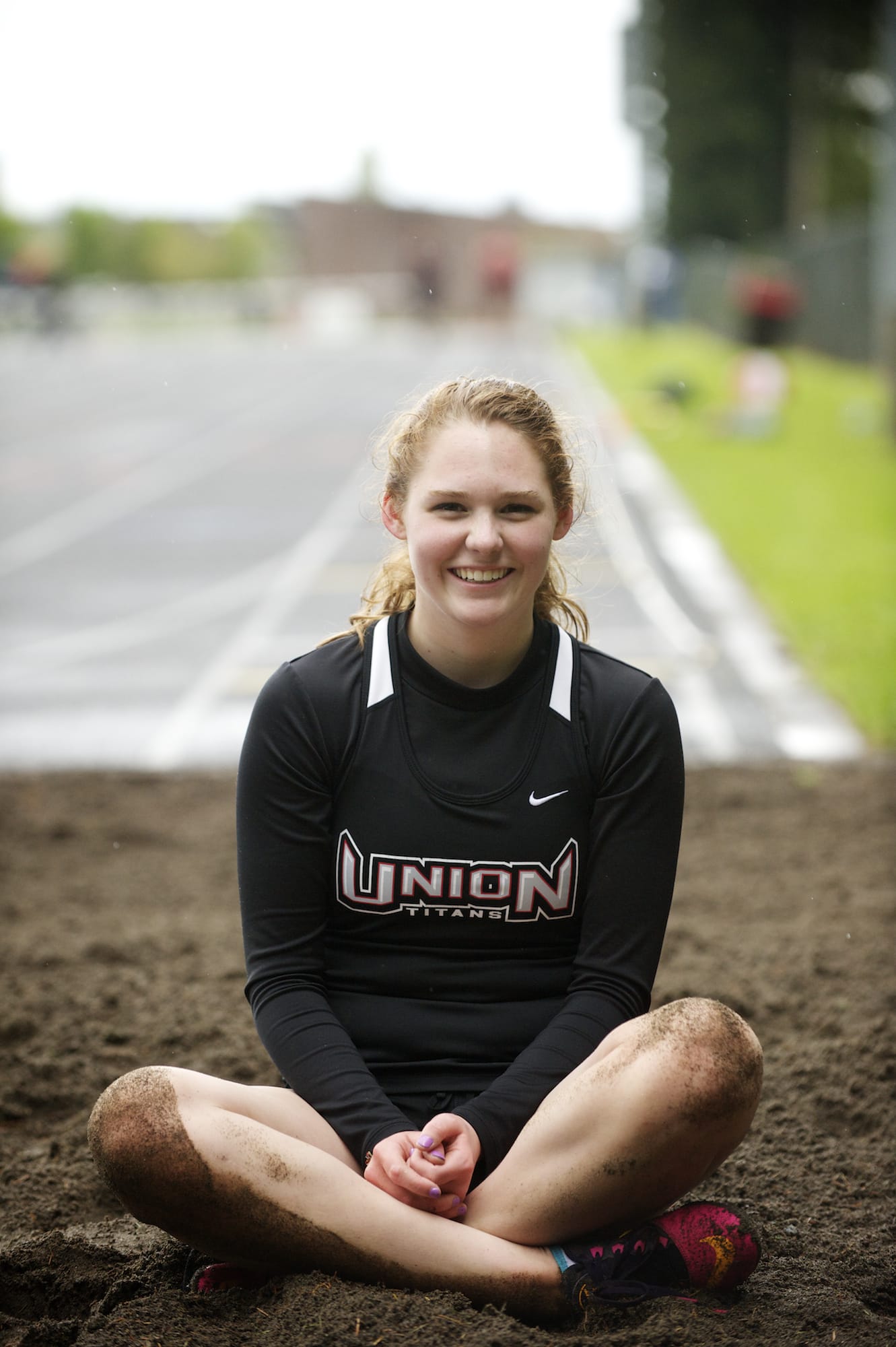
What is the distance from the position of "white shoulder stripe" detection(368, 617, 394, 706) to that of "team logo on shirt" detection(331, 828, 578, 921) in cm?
22

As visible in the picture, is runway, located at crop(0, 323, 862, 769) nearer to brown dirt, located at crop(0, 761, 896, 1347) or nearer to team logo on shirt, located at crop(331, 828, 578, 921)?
team logo on shirt, located at crop(331, 828, 578, 921)

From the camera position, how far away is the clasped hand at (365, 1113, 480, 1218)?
2.06 metres

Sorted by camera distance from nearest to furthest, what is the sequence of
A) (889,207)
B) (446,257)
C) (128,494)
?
(446,257)
(889,207)
(128,494)

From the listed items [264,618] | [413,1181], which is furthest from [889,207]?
[413,1181]

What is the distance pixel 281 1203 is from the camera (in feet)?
6.86

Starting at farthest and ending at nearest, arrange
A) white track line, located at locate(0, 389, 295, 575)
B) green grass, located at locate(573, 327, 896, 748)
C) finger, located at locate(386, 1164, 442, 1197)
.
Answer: white track line, located at locate(0, 389, 295, 575) < green grass, located at locate(573, 327, 896, 748) < finger, located at locate(386, 1164, 442, 1197)

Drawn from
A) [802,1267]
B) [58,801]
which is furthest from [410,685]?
[58,801]

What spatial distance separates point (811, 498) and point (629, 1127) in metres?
9.95

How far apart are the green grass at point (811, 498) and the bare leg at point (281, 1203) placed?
14.3 feet

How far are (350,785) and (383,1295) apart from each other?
0.73 meters

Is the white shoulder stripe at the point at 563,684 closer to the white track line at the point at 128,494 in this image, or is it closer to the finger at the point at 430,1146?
the finger at the point at 430,1146

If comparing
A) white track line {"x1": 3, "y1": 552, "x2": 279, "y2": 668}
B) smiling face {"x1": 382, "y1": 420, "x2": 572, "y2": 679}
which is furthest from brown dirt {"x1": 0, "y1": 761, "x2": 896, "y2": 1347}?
white track line {"x1": 3, "y1": 552, "x2": 279, "y2": 668}

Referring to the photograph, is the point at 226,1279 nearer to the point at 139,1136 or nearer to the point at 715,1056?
the point at 139,1136

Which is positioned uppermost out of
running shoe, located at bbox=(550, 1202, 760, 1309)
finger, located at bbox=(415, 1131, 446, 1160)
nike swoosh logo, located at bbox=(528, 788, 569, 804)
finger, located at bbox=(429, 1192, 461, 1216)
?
nike swoosh logo, located at bbox=(528, 788, 569, 804)
